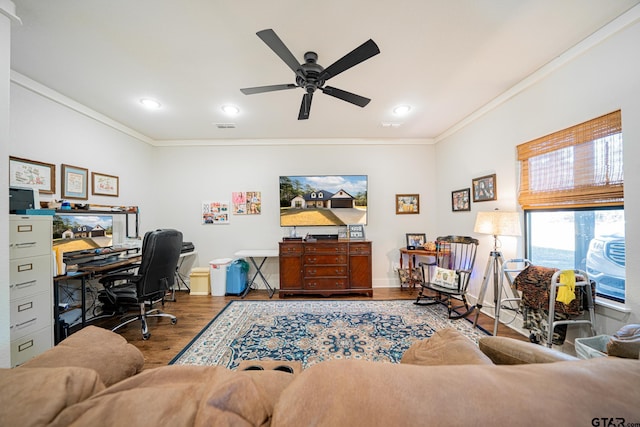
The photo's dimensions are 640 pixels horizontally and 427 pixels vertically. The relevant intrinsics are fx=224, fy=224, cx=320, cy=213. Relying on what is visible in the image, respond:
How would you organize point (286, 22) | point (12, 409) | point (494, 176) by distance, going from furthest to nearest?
point (494, 176) → point (286, 22) → point (12, 409)

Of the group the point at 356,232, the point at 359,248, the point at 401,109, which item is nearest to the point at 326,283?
the point at 359,248

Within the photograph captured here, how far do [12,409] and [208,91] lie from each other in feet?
9.36

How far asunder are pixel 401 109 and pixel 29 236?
13.0 feet

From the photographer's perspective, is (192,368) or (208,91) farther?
(208,91)

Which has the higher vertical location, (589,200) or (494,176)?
(494,176)

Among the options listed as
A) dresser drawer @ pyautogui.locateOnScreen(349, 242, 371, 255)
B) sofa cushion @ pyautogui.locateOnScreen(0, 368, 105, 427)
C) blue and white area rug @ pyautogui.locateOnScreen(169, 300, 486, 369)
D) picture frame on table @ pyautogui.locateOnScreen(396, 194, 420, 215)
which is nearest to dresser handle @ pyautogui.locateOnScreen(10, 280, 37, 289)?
blue and white area rug @ pyautogui.locateOnScreen(169, 300, 486, 369)

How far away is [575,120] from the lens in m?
1.97

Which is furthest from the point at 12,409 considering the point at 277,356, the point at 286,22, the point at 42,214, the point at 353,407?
the point at 42,214

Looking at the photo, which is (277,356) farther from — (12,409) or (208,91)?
(208,91)

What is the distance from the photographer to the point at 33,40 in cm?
181

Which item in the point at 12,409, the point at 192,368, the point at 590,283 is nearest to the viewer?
the point at 12,409

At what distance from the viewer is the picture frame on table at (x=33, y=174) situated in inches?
87.7

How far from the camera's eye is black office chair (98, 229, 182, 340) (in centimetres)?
245

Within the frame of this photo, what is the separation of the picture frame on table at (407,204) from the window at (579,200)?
175 cm
